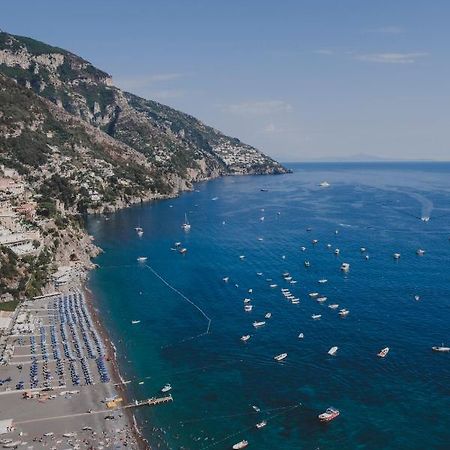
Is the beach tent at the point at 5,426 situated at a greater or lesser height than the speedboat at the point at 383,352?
lesser

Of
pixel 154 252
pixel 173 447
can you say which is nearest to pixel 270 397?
pixel 173 447

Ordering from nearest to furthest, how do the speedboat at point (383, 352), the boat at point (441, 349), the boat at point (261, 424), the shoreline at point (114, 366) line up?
the shoreline at point (114, 366)
the boat at point (261, 424)
the speedboat at point (383, 352)
the boat at point (441, 349)

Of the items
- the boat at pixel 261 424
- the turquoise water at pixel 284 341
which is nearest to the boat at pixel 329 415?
the turquoise water at pixel 284 341

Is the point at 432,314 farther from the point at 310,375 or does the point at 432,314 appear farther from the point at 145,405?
the point at 145,405

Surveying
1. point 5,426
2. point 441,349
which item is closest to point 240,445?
point 5,426

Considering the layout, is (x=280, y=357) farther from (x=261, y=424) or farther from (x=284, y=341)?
(x=261, y=424)

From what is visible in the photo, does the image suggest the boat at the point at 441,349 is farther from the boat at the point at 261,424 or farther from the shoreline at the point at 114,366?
the shoreline at the point at 114,366

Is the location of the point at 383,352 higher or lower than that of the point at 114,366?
→ higher
